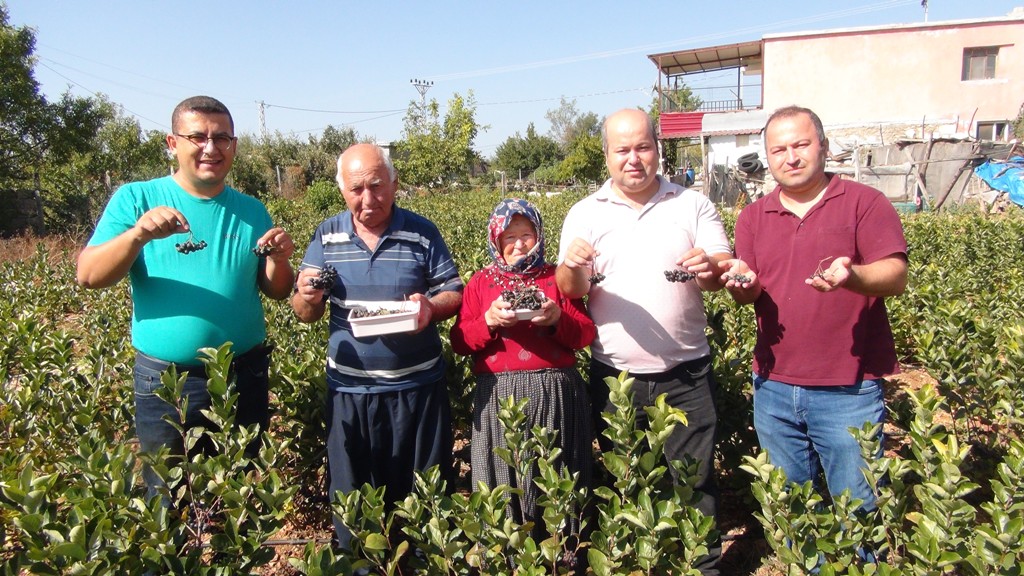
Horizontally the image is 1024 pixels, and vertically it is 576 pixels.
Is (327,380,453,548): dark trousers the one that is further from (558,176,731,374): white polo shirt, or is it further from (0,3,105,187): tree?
(0,3,105,187): tree

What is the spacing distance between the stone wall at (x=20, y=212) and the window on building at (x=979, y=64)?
29136 mm

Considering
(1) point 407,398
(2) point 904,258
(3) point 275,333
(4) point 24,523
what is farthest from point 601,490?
(3) point 275,333

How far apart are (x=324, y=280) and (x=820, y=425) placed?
187cm

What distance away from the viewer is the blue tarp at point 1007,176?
A: 1405 centimetres

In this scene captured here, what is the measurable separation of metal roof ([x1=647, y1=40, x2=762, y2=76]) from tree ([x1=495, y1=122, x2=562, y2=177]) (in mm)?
21458

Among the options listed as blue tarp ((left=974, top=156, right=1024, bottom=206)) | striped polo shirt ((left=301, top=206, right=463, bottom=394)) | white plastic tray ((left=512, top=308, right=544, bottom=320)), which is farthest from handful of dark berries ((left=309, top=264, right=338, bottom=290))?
blue tarp ((left=974, top=156, right=1024, bottom=206))

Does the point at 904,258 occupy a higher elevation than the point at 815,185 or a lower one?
lower

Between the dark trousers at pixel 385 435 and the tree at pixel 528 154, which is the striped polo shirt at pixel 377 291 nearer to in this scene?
Answer: the dark trousers at pixel 385 435

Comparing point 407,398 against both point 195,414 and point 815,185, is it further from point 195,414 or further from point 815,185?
point 815,185

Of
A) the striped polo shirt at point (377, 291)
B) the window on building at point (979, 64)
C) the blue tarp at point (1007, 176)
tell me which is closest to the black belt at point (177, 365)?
the striped polo shirt at point (377, 291)

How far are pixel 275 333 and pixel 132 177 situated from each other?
88.8 feet

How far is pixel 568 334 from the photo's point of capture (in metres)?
2.41

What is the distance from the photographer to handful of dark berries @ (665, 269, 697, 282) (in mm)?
2312

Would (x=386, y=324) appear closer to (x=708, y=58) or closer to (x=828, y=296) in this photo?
(x=828, y=296)
